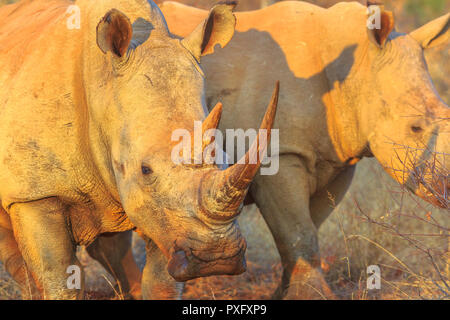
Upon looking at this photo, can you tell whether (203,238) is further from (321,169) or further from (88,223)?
(321,169)

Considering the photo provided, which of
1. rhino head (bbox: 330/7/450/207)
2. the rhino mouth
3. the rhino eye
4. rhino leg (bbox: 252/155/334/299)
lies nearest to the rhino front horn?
the rhino mouth

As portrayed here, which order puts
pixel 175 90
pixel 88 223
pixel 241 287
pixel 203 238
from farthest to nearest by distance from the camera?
pixel 241 287 < pixel 88 223 < pixel 175 90 < pixel 203 238

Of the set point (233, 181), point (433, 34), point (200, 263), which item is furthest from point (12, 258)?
point (433, 34)

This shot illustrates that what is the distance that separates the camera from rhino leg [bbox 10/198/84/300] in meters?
4.21

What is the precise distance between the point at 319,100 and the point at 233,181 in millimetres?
2020

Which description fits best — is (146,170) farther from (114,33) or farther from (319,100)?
(319,100)

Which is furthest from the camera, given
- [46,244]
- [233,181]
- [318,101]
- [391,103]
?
[318,101]

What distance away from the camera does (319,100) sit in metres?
5.22

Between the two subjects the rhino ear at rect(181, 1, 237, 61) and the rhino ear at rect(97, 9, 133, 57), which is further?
the rhino ear at rect(181, 1, 237, 61)

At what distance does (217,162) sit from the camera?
3611mm

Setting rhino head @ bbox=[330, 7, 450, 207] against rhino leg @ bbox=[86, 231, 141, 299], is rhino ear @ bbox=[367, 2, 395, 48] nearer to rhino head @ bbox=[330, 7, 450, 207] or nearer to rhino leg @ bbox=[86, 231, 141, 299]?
rhino head @ bbox=[330, 7, 450, 207]

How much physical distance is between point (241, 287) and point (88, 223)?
5.94 feet

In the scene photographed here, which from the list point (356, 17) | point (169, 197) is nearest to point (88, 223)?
point (169, 197)

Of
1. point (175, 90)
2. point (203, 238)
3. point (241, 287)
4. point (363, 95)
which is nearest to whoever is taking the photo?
point (203, 238)
